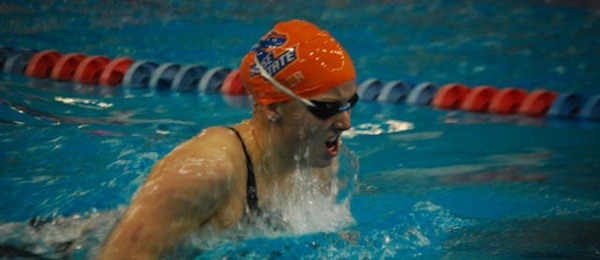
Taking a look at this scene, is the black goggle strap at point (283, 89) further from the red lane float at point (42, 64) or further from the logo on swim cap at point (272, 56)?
the red lane float at point (42, 64)

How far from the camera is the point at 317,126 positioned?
2727 millimetres

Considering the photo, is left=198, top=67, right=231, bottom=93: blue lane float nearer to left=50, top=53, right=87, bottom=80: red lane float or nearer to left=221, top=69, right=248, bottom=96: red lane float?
left=221, top=69, right=248, bottom=96: red lane float

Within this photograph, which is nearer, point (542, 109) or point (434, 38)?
point (542, 109)

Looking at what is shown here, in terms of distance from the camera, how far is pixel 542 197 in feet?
13.2

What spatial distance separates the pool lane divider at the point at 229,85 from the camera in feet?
19.4

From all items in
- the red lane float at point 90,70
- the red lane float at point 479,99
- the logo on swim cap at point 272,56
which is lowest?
the red lane float at point 479,99

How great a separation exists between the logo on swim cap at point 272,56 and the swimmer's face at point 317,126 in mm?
149

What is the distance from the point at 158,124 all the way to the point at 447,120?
2.18 metres

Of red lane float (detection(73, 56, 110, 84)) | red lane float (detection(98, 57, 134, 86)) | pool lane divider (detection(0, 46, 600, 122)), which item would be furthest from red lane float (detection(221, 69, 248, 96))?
red lane float (detection(73, 56, 110, 84))

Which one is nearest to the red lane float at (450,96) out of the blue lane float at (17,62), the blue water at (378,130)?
the blue water at (378,130)

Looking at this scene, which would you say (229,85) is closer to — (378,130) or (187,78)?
(187,78)

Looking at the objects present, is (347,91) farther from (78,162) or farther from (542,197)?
(78,162)

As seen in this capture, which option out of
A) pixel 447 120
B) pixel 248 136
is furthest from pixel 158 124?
pixel 248 136

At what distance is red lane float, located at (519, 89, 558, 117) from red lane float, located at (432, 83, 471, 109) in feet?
1.64
